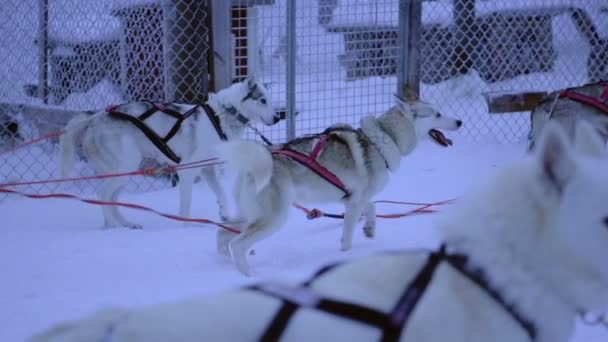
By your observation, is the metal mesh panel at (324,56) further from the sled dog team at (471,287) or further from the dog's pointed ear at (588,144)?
the sled dog team at (471,287)

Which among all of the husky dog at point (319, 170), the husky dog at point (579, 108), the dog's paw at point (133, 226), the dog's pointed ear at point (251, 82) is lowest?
the dog's paw at point (133, 226)

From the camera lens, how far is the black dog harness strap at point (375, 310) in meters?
1.12

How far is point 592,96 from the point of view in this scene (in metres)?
5.14

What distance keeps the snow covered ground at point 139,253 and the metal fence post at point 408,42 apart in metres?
1.45

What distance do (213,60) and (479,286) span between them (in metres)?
5.01

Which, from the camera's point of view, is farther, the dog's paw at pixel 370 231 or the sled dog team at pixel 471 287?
the dog's paw at pixel 370 231

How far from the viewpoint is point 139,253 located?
389cm

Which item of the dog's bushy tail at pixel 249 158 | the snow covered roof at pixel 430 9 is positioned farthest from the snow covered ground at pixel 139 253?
the snow covered roof at pixel 430 9

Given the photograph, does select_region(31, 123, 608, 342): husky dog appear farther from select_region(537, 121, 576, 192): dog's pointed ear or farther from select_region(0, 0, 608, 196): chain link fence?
select_region(0, 0, 608, 196): chain link fence

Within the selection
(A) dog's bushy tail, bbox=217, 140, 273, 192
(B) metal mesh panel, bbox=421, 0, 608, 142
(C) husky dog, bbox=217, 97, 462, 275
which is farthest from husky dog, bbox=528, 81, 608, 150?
(B) metal mesh panel, bbox=421, 0, 608, 142

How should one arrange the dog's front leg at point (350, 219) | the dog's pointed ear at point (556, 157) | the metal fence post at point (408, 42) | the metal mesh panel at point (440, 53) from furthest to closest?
the metal fence post at point (408, 42)
the metal mesh panel at point (440, 53)
the dog's front leg at point (350, 219)
the dog's pointed ear at point (556, 157)

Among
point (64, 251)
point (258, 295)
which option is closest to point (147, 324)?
point (258, 295)

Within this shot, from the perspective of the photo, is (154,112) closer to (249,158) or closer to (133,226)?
(133,226)

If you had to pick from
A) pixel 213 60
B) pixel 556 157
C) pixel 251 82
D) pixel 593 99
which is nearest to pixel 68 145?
pixel 251 82
